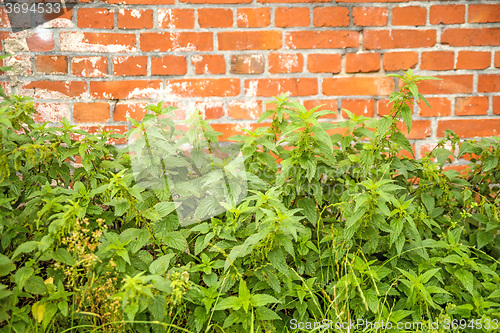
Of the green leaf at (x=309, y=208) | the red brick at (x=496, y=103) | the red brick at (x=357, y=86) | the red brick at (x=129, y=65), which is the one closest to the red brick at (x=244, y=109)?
the red brick at (x=357, y=86)

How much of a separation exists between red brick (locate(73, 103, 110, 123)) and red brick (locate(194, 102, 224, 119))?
496mm

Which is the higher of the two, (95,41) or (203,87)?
(95,41)

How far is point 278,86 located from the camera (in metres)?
2.01

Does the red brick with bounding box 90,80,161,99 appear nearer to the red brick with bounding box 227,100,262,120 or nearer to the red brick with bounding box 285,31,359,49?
the red brick with bounding box 227,100,262,120

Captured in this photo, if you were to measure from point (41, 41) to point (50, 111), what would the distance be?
37 centimetres

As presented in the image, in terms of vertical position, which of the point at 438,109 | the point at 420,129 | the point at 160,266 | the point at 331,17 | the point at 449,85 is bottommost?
the point at 160,266

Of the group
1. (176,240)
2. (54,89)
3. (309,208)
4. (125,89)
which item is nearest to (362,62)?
(309,208)

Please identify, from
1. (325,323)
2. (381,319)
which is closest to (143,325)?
(325,323)

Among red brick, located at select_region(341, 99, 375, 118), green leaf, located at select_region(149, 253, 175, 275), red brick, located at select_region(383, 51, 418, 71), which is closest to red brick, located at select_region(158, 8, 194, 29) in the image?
red brick, located at select_region(341, 99, 375, 118)

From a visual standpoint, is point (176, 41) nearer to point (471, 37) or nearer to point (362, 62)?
point (362, 62)

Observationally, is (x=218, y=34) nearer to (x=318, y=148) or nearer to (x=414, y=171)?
(x=318, y=148)

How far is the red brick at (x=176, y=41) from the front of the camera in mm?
1938

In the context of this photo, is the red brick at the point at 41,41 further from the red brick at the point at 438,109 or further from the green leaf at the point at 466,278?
the green leaf at the point at 466,278

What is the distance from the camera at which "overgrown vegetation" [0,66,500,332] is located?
1.21m
